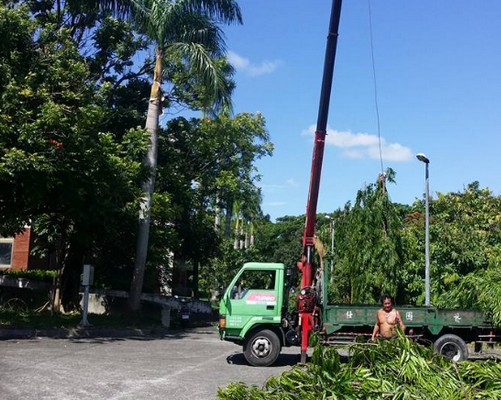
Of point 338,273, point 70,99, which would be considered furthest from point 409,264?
point 70,99

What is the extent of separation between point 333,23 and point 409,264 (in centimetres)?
1574


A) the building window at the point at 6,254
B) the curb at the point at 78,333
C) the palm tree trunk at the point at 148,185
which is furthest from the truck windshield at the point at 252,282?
the building window at the point at 6,254

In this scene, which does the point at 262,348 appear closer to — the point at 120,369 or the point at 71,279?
the point at 120,369

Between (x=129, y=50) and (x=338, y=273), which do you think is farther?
(x=338, y=273)

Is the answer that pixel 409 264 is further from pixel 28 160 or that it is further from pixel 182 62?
pixel 28 160

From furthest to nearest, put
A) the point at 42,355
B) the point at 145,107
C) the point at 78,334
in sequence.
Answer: the point at 145,107
the point at 78,334
the point at 42,355

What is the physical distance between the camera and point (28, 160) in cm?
1527

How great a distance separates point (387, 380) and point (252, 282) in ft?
29.5

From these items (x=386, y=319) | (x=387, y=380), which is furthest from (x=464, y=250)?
(x=387, y=380)

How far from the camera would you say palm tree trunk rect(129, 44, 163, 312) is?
72.5 feet

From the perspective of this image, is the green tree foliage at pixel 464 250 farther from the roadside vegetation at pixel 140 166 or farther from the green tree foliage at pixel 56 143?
the green tree foliage at pixel 56 143

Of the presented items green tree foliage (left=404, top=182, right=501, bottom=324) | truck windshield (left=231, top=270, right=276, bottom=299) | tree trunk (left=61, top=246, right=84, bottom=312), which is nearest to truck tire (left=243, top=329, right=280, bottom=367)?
truck windshield (left=231, top=270, right=276, bottom=299)

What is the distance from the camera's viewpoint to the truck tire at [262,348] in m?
13.8

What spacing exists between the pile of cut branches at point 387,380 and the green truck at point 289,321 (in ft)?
25.6
